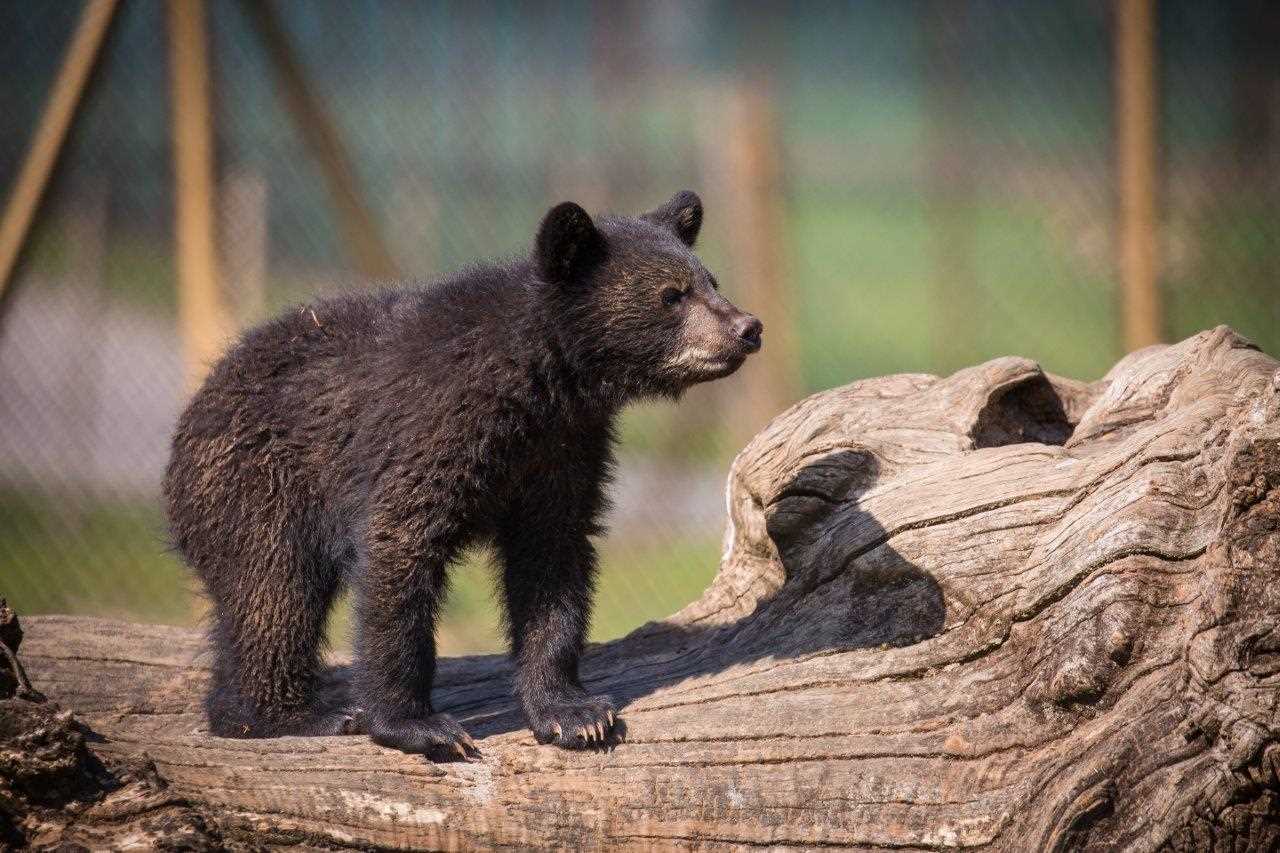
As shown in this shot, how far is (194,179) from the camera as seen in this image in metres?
8.48

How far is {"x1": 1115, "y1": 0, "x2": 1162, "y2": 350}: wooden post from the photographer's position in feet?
26.7

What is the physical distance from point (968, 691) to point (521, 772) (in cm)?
150

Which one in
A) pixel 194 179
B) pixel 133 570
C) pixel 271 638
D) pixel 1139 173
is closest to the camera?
pixel 271 638

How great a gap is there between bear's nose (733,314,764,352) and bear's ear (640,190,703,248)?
2.35ft

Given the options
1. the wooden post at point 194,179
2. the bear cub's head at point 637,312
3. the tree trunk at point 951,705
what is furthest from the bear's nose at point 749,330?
the wooden post at point 194,179

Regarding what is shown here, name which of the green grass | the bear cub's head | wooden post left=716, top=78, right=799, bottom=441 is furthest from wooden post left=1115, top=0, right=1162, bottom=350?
the bear cub's head

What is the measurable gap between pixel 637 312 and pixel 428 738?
1.68 meters

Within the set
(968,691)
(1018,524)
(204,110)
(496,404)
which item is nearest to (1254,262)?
(1018,524)

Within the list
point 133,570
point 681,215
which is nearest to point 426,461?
point 681,215

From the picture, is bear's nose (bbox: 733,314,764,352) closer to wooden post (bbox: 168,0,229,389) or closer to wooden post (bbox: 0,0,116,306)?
wooden post (bbox: 168,0,229,389)

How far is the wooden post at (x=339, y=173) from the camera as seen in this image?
8.59 meters

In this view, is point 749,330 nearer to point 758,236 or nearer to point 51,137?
point 758,236

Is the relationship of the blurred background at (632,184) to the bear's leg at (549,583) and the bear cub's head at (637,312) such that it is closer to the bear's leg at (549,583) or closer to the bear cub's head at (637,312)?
the bear's leg at (549,583)

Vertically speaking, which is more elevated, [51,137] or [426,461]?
[51,137]
